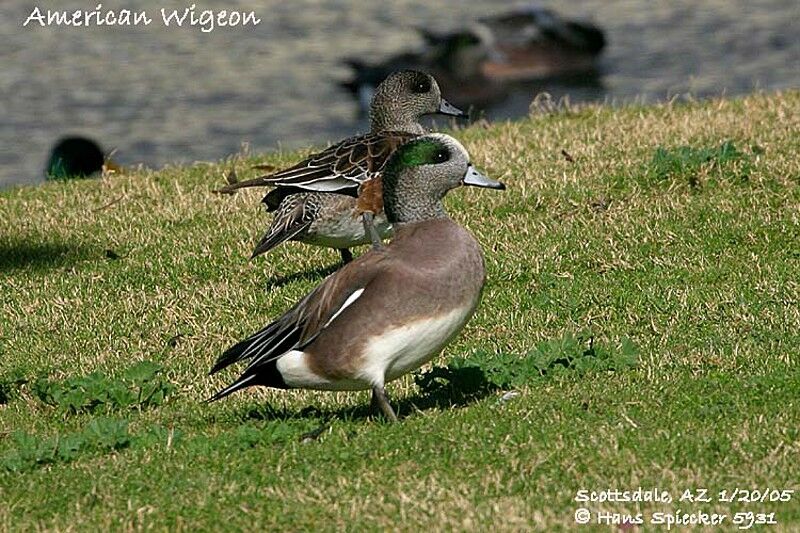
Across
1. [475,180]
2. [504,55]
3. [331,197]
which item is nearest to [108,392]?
Result: [475,180]

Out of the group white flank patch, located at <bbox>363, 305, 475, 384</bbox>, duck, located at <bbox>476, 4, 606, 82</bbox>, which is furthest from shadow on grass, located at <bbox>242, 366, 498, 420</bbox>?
duck, located at <bbox>476, 4, 606, 82</bbox>

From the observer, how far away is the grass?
4.89m

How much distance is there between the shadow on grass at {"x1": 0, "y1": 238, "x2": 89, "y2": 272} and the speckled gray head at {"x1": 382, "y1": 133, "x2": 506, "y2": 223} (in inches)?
157

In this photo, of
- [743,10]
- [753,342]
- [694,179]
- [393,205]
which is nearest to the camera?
[393,205]

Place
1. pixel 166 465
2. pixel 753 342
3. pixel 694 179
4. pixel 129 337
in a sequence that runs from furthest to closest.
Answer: pixel 694 179
pixel 129 337
pixel 753 342
pixel 166 465

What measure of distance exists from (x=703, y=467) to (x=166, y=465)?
1.98m

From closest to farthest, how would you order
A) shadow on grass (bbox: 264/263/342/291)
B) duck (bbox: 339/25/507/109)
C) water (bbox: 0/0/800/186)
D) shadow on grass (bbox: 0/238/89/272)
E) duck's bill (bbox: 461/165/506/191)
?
1. duck's bill (bbox: 461/165/506/191)
2. shadow on grass (bbox: 264/263/342/291)
3. shadow on grass (bbox: 0/238/89/272)
4. water (bbox: 0/0/800/186)
5. duck (bbox: 339/25/507/109)

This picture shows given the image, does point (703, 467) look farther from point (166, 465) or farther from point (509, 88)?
point (509, 88)

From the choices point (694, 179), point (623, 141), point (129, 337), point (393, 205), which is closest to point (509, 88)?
point (623, 141)

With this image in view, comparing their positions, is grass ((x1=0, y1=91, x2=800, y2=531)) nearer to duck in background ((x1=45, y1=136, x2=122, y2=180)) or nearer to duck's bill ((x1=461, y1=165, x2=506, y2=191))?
duck's bill ((x1=461, y1=165, x2=506, y2=191))

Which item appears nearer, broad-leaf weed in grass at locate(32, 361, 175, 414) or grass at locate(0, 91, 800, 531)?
grass at locate(0, 91, 800, 531)

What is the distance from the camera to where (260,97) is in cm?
2030

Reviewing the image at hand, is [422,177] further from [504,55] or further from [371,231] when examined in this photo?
[504,55]

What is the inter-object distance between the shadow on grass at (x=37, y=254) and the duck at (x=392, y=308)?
154 inches
